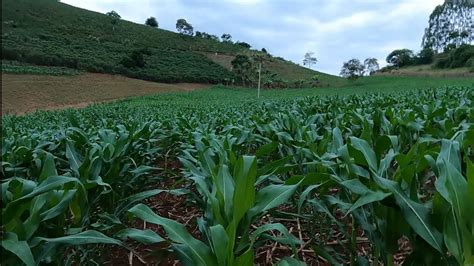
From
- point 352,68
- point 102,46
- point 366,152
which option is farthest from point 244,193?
point 352,68

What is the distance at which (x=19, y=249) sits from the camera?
2.68 feet

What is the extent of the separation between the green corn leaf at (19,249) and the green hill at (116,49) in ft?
130

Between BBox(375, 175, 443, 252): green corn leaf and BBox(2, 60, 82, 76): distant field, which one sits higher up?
BBox(2, 60, 82, 76): distant field

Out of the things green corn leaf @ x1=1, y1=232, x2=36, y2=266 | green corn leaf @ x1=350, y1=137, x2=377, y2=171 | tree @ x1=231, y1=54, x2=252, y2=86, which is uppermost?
tree @ x1=231, y1=54, x2=252, y2=86

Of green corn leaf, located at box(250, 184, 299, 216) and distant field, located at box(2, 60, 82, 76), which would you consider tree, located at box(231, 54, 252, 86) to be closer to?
distant field, located at box(2, 60, 82, 76)

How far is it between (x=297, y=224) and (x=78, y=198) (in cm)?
118

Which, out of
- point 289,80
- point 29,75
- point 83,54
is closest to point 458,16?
point 289,80

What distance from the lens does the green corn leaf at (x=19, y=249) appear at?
2.63ft

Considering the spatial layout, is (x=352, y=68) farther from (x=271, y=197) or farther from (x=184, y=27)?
(x=271, y=197)

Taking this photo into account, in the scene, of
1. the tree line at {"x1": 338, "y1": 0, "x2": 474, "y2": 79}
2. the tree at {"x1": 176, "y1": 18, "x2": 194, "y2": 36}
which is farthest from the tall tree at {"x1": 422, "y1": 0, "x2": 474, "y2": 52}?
the tree at {"x1": 176, "y1": 18, "x2": 194, "y2": 36}

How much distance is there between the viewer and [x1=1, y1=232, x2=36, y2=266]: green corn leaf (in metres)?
0.80

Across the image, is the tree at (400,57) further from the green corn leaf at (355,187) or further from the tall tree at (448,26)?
the green corn leaf at (355,187)

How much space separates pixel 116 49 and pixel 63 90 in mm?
26479

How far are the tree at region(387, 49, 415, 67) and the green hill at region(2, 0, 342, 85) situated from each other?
533 inches
